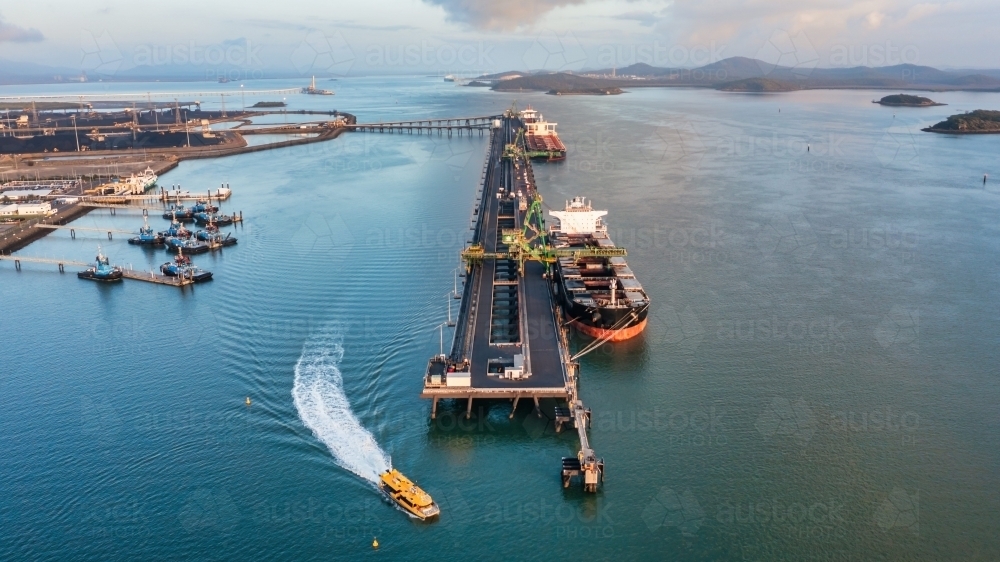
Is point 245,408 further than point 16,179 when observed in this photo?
No

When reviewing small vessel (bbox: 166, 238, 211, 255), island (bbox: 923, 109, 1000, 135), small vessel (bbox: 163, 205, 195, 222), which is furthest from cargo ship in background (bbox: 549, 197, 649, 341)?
island (bbox: 923, 109, 1000, 135)

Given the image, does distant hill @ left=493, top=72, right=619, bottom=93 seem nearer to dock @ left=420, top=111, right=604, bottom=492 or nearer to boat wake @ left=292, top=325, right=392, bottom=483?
dock @ left=420, top=111, right=604, bottom=492

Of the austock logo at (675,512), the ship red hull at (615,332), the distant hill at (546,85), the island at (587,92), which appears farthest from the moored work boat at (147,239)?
the distant hill at (546,85)

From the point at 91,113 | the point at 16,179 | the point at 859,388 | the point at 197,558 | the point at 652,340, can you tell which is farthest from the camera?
the point at 91,113

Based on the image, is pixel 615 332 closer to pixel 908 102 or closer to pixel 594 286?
pixel 594 286

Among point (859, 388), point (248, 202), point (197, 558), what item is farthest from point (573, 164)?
point (197, 558)

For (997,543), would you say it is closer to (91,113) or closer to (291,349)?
(291,349)

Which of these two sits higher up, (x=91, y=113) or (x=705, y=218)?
(x=91, y=113)
